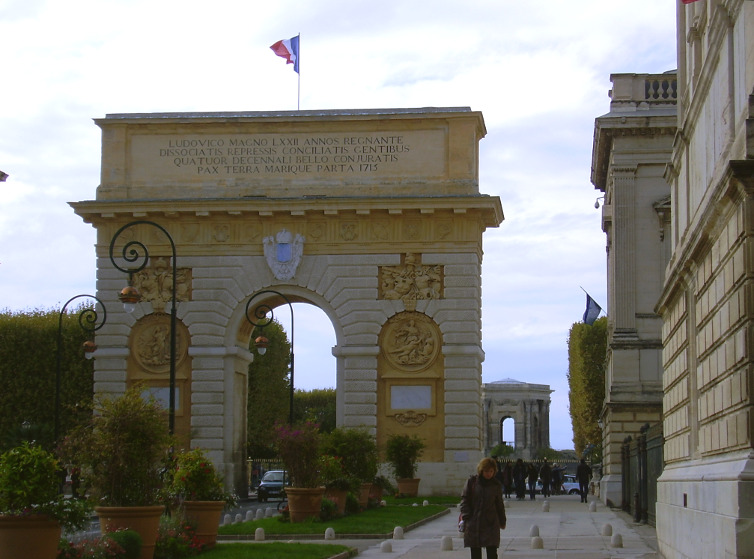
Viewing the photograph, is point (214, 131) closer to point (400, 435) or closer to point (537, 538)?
point (400, 435)

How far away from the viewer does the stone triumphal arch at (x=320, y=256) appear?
124 ft

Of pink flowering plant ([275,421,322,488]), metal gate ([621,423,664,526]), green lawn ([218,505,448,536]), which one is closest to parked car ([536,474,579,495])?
metal gate ([621,423,664,526])

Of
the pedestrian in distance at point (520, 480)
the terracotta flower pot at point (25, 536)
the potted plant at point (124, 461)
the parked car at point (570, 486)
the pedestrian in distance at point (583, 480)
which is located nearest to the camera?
the terracotta flower pot at point (25, 536)

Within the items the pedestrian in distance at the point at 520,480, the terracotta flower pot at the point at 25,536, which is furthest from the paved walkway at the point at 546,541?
the pedestrian in distance at the point at 520,480

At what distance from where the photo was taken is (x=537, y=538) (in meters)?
19.7

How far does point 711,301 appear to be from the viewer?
1238cm

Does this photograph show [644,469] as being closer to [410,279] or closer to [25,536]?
[410,279]

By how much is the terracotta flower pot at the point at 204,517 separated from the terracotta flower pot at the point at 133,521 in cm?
259

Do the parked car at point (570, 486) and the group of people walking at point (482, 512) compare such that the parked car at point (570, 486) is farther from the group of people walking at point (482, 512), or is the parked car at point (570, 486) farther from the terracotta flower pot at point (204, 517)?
the group of people walking at point (482, 512)

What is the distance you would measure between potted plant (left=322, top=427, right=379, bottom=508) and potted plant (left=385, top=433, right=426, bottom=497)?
4496 millimetres

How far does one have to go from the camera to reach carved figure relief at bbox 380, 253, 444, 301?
124 ft

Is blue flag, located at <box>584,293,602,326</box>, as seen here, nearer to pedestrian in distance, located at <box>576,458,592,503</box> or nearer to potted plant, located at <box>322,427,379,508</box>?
pedestrian in distance, located at <box>576,458,592,503</box>

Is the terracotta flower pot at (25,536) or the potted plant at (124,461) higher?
the potted plant at (124,461)

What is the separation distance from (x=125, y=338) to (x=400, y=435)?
29.7 ft
